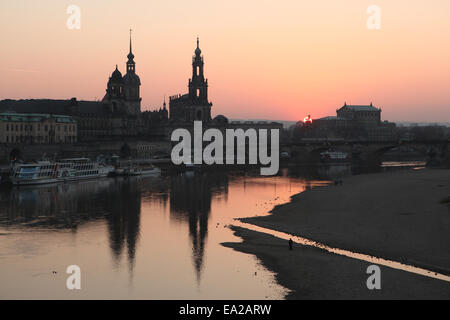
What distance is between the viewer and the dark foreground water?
90.5ft

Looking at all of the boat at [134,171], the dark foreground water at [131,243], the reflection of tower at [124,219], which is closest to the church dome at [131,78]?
the boat at [134,171]

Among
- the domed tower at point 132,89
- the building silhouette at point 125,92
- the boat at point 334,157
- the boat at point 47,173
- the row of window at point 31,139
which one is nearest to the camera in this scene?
the boat at point 47,173

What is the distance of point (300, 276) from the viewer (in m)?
28.7

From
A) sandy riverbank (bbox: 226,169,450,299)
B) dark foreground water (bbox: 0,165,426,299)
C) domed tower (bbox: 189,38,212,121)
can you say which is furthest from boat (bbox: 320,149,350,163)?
sandy riverbank (bbox: 226,169,450,299)

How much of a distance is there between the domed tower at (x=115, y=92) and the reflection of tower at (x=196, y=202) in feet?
206

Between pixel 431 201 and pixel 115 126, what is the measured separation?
10865 centimetres

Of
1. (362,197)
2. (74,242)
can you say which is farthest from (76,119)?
(74,242)

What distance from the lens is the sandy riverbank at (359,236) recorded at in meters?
27.2

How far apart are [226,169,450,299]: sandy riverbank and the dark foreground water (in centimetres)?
173

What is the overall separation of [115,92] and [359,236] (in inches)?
4718

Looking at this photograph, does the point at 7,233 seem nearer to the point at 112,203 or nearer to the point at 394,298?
the point at 112,203

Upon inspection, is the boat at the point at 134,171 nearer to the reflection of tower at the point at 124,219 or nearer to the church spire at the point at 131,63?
the reflection of tower at the point at 124,219

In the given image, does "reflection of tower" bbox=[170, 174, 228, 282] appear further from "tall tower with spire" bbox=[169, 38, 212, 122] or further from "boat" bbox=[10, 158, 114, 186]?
"tall tower with spire" bbox=[169, 38, 212, 122]

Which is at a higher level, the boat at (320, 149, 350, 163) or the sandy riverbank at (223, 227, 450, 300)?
the boat at (320, 149, 350, 163)
